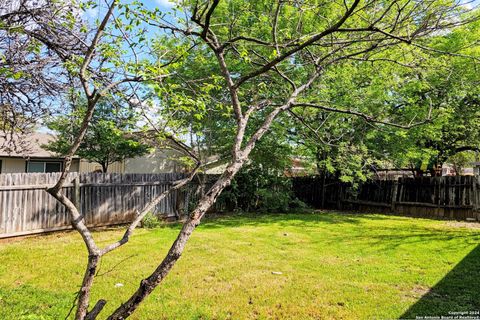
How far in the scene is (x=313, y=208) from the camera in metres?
14.8

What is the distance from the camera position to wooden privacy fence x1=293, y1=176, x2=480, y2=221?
11.4 meters

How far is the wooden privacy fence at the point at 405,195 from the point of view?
37.4ft

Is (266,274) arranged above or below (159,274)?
below

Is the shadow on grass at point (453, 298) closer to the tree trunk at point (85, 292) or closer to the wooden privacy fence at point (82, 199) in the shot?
the tree trunk at point (85, 292)

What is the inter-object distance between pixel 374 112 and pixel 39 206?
33.2ft

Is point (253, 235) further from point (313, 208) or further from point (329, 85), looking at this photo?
point (313, 208)

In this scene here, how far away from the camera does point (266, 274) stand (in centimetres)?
511

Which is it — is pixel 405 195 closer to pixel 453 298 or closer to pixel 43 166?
pixel 453 298

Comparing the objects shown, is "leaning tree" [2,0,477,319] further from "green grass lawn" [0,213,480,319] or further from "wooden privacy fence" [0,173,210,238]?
"wooden privacy fence" [0,173,210,238]

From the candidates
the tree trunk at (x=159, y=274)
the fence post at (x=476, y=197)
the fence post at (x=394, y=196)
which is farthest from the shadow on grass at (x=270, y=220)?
the tree trunk at (x=159, y=274)

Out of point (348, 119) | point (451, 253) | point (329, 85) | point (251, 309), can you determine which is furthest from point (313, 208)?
point (251, 309)

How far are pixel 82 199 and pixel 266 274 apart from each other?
5925 mm

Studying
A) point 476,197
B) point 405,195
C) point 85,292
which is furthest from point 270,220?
point 85,292

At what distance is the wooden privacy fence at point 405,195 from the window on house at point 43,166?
13.0 metres
